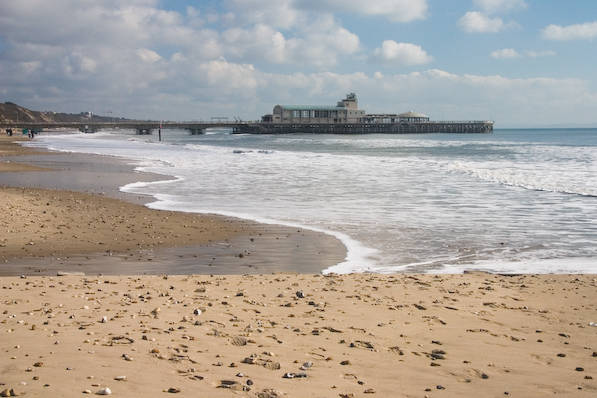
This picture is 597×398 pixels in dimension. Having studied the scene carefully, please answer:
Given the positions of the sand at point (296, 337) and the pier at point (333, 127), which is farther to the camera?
the pier at point (333, 127)

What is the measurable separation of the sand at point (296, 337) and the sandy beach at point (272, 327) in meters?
0.02

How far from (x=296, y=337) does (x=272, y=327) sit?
14.6 inches

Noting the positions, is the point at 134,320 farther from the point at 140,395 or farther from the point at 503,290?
the point at 503,290

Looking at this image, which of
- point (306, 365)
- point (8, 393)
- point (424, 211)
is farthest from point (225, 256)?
point (424, 211)

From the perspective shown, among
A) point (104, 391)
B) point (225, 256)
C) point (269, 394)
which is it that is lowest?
point (225, 256)

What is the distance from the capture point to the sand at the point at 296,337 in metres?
4.29

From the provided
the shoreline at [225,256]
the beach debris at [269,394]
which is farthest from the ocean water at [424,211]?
the beach debris at [269,394]

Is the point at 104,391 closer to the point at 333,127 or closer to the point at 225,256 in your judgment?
the point at 225,256

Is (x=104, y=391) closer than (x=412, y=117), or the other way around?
(x=104, y=391)

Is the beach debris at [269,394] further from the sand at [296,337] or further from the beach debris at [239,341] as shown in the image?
the beach debris at [239,341]

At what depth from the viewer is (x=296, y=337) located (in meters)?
5.44

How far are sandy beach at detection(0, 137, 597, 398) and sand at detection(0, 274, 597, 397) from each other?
19 mm

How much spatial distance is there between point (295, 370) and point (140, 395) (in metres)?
1.27

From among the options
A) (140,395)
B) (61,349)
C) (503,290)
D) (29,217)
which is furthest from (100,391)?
(29,217)
